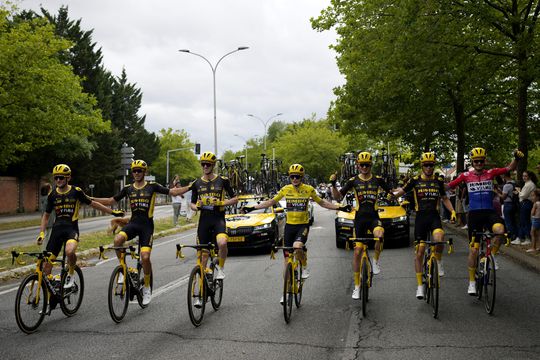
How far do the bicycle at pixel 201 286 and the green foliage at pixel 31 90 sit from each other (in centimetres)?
1939

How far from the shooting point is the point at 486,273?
7.47 metres

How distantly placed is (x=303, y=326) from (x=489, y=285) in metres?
2.50

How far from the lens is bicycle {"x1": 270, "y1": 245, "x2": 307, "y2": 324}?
22.2 ft

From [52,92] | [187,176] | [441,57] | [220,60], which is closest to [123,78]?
[187,176]

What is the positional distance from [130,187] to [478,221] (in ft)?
16.0

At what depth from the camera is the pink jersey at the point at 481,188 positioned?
8.10 m

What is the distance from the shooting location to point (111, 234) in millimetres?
18953

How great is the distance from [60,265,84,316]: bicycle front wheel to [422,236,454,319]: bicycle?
15.1 ft

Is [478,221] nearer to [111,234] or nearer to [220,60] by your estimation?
[111,234]

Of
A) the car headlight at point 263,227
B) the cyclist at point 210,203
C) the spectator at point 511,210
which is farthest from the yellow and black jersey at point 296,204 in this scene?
the spectator at point 511,210

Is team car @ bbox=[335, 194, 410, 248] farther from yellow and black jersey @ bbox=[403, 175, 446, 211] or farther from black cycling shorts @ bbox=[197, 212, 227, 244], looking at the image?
black cycling shorts @ bbox=[197, 212, 227, 244]

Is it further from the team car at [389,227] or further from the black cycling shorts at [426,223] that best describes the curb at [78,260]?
the black cycling shorts at [426,223]

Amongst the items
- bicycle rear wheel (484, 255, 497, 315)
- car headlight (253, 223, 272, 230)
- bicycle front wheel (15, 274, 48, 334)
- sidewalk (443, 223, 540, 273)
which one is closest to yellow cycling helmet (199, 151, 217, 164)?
bicycle front wheel (15, 274, 48, 334)

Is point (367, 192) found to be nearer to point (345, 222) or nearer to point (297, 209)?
point (297, 209)
